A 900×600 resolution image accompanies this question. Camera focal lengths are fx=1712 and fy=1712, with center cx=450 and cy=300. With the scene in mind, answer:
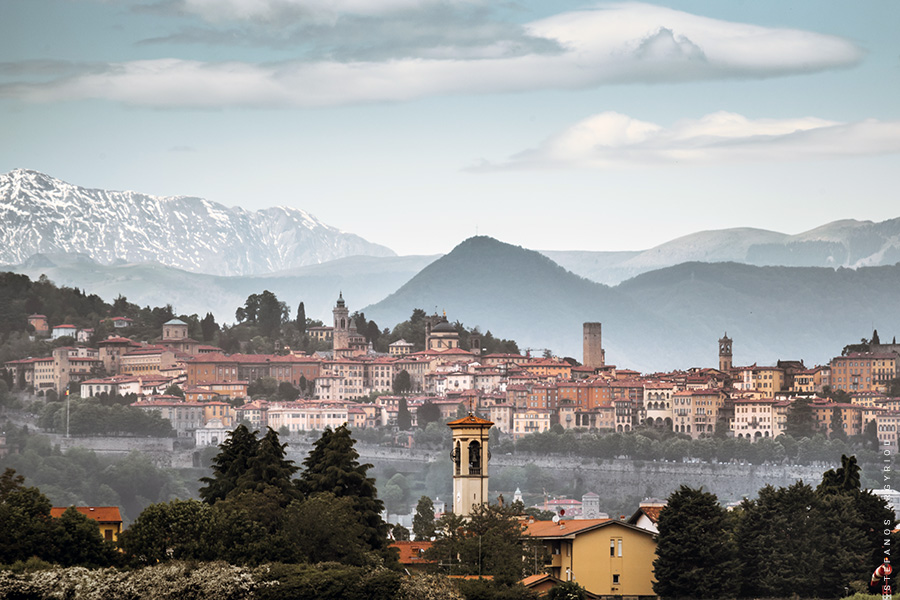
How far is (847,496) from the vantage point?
38.5 meters

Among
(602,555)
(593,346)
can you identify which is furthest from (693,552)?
(593,346)

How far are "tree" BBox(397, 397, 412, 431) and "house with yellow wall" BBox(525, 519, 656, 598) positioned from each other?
9569 centimetres

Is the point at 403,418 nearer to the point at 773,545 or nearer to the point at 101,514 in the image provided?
the point at 101,514

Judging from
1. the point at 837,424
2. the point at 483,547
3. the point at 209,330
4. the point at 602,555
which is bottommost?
the point at 602,555

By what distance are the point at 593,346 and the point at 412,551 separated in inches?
4760

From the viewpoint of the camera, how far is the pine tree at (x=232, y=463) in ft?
121

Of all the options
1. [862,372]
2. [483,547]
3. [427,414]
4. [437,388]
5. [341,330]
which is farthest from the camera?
[341,330]

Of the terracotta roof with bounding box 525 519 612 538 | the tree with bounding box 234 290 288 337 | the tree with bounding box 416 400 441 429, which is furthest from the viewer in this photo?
the tree with bounding box 234 290 288 337

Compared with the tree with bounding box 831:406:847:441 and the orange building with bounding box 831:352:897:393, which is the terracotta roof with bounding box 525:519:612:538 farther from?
the orange building with bounding box 831:352:897:393

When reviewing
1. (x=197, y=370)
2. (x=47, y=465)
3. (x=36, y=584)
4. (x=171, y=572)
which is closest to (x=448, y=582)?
(x=171, y=572)

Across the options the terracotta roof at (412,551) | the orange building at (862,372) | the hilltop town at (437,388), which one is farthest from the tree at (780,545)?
the orange building at (862,372)

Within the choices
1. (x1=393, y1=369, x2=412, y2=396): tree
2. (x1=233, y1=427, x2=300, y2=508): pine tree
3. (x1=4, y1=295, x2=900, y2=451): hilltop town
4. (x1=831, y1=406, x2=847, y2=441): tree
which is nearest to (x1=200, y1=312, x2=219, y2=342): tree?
(x1=4, y1=295, x2=900, y2=451): hilltop town

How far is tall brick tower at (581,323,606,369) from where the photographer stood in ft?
517

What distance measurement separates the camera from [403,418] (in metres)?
133
